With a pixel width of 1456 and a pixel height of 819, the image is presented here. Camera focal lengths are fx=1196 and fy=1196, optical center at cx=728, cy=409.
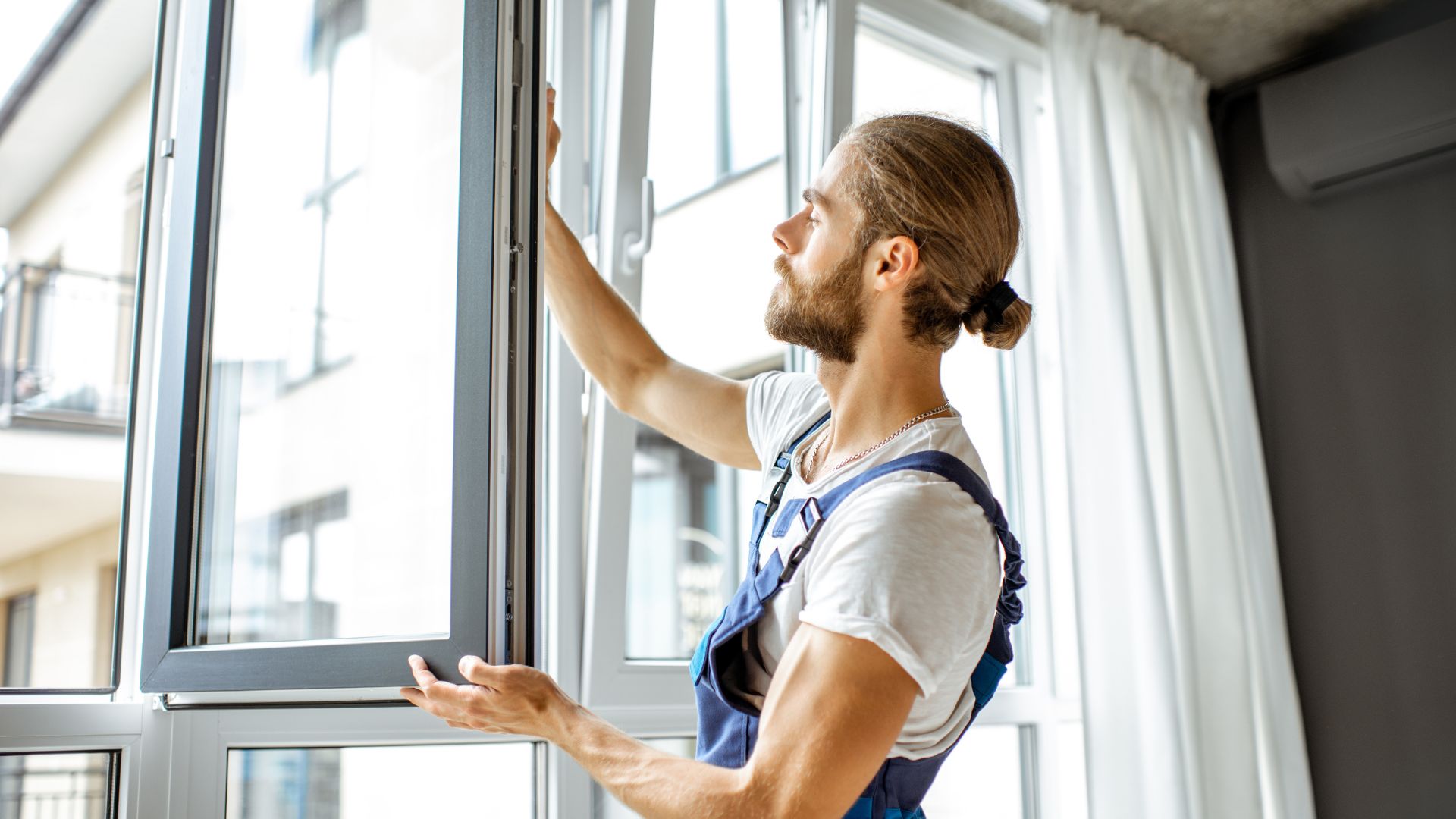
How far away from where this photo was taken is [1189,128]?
10.5ft

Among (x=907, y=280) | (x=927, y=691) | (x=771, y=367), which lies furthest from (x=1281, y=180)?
(x=927, y=691)

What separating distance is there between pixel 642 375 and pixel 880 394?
1.47 ft

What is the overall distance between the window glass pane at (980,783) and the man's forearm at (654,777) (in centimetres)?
173

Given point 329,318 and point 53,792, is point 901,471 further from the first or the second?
point 53,792

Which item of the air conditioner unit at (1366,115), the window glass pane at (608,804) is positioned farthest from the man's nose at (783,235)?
the air conditioner unit at (1366,115)

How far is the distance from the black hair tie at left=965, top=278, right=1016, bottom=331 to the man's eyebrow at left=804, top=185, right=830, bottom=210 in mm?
222

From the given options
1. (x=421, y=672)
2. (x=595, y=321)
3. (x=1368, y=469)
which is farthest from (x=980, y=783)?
(x=421, y=672)

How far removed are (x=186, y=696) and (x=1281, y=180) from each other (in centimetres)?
Result: 279

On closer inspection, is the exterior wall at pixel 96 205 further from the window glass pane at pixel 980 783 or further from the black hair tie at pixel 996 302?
the window glass pane at pixel 980 783

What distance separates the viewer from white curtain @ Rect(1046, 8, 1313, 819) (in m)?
2.61

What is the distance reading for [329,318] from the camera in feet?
5.41

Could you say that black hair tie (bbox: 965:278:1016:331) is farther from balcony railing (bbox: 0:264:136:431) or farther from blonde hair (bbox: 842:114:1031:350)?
balcony railing (bbox: 0:264:136:431)

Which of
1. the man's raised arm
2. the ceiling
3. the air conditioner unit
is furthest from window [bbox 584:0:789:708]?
the air conditioner unit

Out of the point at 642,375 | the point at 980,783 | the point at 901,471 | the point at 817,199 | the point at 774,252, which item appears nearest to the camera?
the point at 901,471
